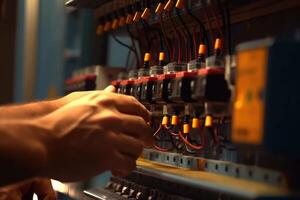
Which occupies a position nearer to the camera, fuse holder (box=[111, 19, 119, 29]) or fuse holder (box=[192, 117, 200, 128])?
fuse holder (box=[192, 117, 200, 128])

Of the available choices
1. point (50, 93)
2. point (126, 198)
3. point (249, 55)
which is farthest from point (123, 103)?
point (50, 93)

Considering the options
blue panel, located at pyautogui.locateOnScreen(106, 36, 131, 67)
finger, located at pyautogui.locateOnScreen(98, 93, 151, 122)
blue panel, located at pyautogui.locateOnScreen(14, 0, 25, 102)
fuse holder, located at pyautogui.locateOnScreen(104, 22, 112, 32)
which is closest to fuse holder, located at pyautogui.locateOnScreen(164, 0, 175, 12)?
finger, located at pyautogui.locateOnScreen(98, 93, 151, 122)

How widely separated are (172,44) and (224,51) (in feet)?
1.34

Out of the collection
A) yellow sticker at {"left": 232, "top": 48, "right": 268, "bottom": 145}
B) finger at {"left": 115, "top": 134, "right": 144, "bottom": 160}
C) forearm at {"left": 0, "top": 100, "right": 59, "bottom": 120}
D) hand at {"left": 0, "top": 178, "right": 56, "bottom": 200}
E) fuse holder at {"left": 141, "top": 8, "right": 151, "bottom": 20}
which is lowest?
hand at {"left": 0, "top": 178, "right": 56, "bottom": 200}

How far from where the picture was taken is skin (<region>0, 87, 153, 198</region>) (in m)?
1.19

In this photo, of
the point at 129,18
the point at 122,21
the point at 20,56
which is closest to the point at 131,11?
the point at 129,18

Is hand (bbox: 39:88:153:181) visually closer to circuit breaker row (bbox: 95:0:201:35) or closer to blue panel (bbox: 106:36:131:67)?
circuit breaker row (bbox: 95:0:201:35)

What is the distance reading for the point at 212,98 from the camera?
1.39m

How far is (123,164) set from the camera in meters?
1.35

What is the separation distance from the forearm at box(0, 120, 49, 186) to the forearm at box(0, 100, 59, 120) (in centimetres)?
6

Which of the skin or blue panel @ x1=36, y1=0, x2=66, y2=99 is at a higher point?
blue panel @ x1=36, y1=0, x2=66, y2=99

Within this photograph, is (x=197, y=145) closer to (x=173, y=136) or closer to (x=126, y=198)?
(x=173, y=136)

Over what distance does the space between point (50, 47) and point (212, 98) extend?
2945mm

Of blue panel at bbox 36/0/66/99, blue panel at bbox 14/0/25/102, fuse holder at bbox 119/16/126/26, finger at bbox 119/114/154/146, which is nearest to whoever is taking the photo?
finger at bbox 119/114/154/146
